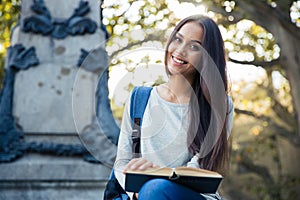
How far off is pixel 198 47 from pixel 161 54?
229 millimetres

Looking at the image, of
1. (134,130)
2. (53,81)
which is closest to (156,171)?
(134,130)

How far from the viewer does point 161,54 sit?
283 cm

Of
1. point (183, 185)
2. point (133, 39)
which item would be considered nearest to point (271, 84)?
point (133, 39)

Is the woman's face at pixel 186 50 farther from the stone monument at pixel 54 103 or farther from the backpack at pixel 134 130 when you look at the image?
the stone monument at pixel 54 103

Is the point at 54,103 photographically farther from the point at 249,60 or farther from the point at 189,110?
the point at 249,60

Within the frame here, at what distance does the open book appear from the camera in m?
2.23

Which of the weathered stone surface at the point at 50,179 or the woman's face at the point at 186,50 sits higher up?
the woman's face at the point at 186,50

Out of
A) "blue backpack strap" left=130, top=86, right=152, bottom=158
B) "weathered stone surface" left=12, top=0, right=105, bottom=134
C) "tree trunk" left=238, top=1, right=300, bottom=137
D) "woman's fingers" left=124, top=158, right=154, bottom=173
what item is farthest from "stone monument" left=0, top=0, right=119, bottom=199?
"tree trunk" left=238, top=1, right=300, bottom=137

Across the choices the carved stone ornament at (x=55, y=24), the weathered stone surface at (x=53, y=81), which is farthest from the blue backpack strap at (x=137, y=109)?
the carved stone ornament at (x=55, y=24)

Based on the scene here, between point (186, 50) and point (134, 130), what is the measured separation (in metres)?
0.45

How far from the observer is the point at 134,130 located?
105 inches

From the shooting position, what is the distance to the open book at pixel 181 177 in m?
2.23

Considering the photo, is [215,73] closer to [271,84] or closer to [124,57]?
[124,57]

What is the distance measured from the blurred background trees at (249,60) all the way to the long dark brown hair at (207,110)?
7.7 inches
